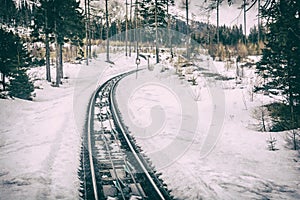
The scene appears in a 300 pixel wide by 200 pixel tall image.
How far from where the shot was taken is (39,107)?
642 inches

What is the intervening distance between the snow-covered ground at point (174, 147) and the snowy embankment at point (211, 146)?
2 cm

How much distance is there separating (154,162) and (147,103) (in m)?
8.17

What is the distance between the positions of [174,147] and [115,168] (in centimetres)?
240

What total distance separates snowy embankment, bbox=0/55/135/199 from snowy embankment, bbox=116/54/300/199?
2.31 m

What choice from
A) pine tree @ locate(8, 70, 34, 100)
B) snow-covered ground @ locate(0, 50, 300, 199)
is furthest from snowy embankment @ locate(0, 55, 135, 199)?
pine tree @ locate(8, 70, 34, 100)

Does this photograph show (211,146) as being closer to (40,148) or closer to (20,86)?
Answer: (40,148)

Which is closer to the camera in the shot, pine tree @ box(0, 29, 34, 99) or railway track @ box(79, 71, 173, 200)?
railway track @ box(79, 71, 173, 200)

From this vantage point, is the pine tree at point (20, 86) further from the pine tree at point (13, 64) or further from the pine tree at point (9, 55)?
the pine tree at point (9, 55)

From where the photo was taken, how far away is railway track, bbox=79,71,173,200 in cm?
668

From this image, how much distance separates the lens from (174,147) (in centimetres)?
968

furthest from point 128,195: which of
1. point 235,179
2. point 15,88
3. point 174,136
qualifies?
point 15,88

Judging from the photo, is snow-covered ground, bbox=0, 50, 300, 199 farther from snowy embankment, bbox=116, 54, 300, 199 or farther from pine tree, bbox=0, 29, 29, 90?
pine tree, bbox=0, 29, 29, 90

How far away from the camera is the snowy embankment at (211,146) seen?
687 cm

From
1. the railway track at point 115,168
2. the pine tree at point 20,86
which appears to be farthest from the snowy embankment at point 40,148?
the pine tree at point 20,86
